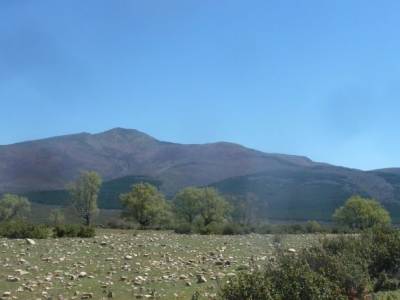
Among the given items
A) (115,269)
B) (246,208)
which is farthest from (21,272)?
(246,208)

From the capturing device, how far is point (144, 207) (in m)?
73.9

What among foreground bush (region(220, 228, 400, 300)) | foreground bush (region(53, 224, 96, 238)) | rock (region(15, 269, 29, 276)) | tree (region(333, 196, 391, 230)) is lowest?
rock (region(15, 269, 29, 276))

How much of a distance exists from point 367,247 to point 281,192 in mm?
182836

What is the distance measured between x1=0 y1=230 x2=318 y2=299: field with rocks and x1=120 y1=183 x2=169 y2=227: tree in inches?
1897

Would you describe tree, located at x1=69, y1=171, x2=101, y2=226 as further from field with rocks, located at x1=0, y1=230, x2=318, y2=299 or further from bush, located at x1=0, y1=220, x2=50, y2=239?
field with rocks, located at x1=0, y1=230, x2=318, y2=299

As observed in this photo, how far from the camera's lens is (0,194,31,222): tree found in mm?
84000

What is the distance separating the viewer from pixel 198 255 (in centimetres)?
2306

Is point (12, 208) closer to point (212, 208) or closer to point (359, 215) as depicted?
point (212, 208)

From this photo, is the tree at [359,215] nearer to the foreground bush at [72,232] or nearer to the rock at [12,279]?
the foreground bush at [72,232]

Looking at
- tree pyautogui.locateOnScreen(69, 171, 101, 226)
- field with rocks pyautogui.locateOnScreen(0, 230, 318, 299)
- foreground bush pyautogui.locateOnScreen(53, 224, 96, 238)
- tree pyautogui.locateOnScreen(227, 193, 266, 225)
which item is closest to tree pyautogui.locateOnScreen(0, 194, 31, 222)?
tree pyautogui.locateOnScreen(69, 171, 101, 226)

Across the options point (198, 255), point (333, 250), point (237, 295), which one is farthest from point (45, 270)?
point (237, 295)

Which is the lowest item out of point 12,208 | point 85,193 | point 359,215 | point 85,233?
point 85,233

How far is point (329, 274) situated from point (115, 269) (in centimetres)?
882

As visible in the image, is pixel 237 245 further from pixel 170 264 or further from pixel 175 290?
pixel 175 290
